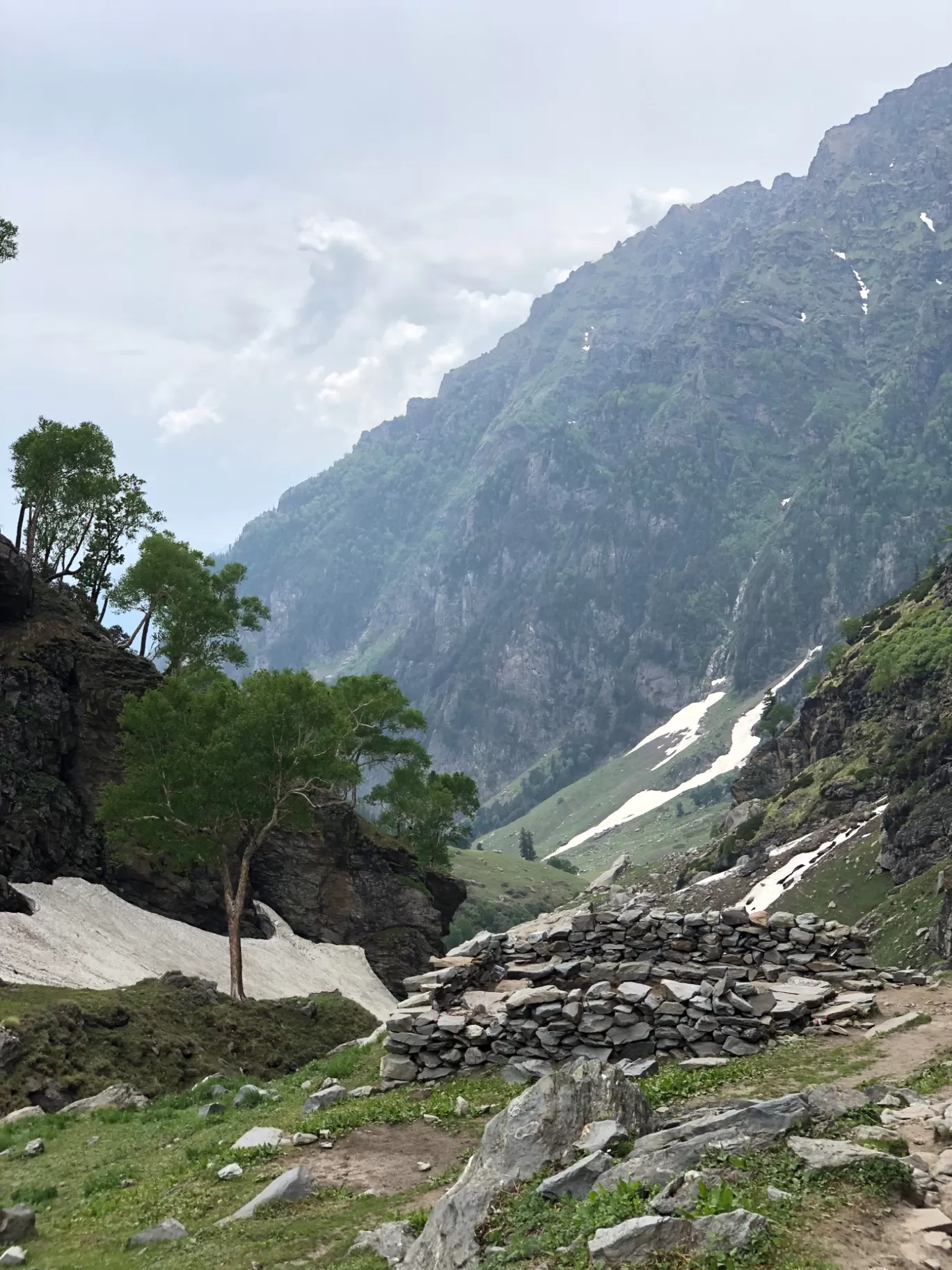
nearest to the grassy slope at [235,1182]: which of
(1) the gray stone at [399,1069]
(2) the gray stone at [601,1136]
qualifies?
(1) the gray stone at [399,1069]

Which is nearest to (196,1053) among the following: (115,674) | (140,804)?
(140,804)

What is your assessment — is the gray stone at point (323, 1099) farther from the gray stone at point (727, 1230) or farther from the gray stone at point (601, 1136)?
the gray stone at point (727, 1230)

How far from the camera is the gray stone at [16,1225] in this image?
47.0 ft

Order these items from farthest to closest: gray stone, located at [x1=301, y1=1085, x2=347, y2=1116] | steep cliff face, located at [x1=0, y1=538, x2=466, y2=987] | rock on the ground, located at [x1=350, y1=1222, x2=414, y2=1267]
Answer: steep cliff face, located at [x1=0, y1=538, x2=466, y2=987], gray stone, located at [x1=301, y1=1085, x2=347, y2=1116], rock on the ground, located at [x1=350, y1=1222, x2=414, y2=1267]

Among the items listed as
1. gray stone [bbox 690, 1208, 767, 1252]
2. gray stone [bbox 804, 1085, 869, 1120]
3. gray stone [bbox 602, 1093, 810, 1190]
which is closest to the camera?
gray stone [bbox 690, 1208, 767, 1252]

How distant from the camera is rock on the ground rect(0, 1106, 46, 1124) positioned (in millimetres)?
23983

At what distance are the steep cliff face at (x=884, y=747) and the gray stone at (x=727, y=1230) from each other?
284 ft

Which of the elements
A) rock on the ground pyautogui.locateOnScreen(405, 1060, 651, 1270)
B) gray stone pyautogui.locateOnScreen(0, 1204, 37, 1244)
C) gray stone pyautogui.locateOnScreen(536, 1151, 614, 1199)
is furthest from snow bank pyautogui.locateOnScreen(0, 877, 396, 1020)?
gray stone pyautogui.locateOnScreen(536, 1151, 614, 1199)

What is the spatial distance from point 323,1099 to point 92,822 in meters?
40.8

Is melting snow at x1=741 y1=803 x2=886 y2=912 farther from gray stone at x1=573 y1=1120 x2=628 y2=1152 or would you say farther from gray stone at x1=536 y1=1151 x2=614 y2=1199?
gray stone at x1=536 y1=1151 x2=614 y2=1199

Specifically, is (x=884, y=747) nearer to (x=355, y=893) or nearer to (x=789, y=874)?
(x=789, y=874)

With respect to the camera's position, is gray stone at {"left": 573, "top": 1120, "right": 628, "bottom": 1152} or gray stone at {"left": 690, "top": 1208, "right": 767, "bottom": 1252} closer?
gray stone at {"left": 690, "top": 1208, "right": 767, "bottom": 1252}

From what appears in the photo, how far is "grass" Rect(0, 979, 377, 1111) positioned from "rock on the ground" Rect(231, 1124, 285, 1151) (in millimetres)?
12139

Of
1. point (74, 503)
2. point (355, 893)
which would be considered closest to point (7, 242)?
point (74, 503)
